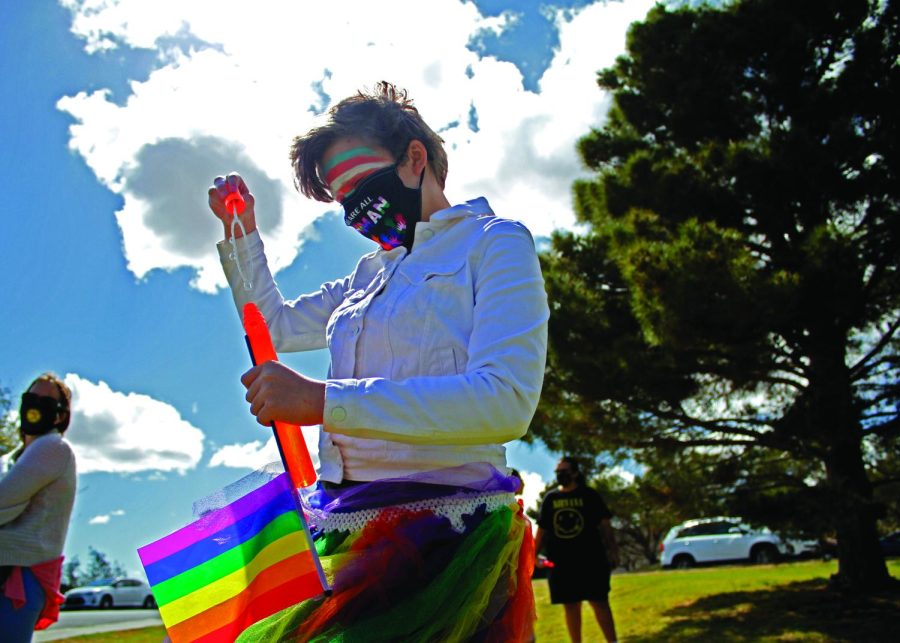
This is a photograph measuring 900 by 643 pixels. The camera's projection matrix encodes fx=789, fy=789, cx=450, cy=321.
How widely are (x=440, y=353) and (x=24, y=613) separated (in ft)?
9.34

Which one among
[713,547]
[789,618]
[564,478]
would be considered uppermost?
[564,478]

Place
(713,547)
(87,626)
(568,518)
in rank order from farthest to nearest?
1. (713,547)
2. (87,626)
3. (568,518)

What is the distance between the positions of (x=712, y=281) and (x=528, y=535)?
753 centimetres

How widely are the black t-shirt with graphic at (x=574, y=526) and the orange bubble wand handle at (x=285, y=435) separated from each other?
245 inches

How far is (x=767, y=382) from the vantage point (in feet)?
34.6

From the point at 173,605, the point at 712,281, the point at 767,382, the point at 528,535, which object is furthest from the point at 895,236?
the point at 173,605

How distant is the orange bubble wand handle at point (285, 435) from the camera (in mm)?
1405

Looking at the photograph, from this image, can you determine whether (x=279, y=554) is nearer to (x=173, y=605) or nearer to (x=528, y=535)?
(x=173, y=605)

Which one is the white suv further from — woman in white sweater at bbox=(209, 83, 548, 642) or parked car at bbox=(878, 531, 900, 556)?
woman in white sweater at bbox=(209, 83, 548, 642)

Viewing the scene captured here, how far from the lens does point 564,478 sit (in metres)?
7.65

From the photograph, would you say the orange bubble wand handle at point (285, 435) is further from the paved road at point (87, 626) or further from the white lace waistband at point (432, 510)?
the paved road at point (87, 626)

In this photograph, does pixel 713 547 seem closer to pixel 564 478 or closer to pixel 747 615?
pixel 747 615

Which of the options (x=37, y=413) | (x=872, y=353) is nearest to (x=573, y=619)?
(x=37, y=413)

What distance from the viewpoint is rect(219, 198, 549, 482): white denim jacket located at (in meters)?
1.28
